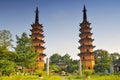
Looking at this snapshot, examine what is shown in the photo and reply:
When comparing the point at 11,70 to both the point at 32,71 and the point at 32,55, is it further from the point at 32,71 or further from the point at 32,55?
the point at 32,71

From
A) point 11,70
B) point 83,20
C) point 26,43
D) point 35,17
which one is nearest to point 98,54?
point 83,20

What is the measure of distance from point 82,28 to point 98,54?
72.7 ft

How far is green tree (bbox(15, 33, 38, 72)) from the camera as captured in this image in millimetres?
36459

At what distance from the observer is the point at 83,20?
52.2 m

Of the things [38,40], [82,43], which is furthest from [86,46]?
[38,40]

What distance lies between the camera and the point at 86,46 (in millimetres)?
47469

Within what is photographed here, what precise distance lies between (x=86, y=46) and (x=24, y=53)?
1687cm

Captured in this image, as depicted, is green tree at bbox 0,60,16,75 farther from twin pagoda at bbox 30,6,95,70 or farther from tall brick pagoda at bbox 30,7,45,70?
tall brick pagoda at bbox 30,7,45,70

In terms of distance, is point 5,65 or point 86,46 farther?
point 86,46

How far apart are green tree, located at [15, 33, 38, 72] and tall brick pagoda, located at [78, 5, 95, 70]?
13.7 metres

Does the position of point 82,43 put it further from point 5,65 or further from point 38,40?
point 5,65

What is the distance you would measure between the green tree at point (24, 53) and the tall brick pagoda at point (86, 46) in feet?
44.8

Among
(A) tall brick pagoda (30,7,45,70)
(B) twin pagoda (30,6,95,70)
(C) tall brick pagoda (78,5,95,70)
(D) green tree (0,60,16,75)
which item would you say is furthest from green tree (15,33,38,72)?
(C) tall brick pagoda (78,5,95,70)

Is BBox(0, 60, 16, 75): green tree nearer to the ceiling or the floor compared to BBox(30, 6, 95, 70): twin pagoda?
nearer to the floor
